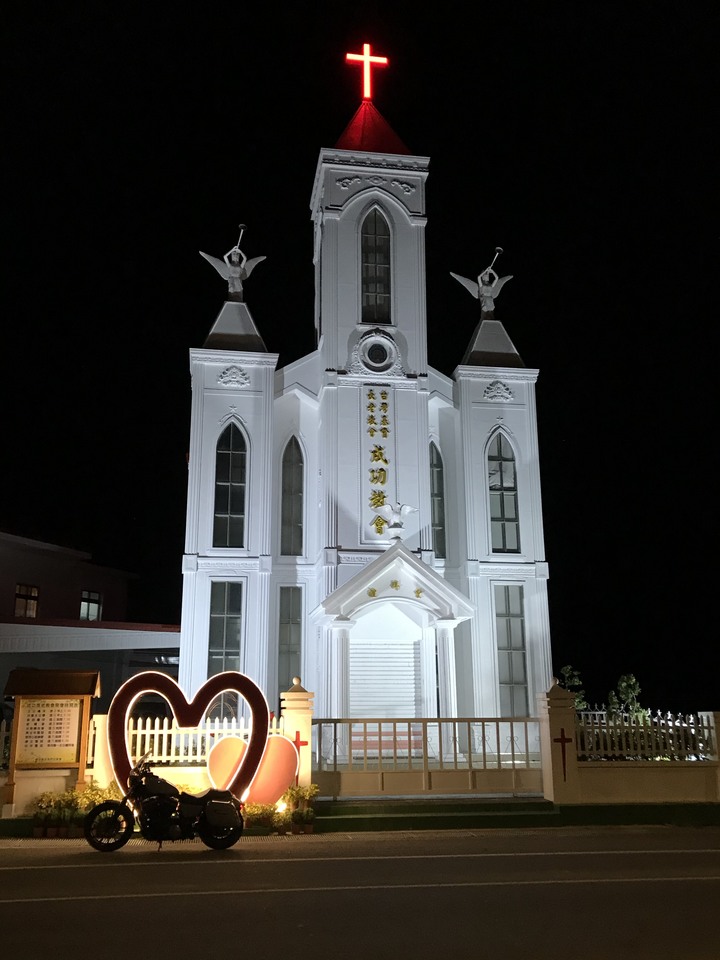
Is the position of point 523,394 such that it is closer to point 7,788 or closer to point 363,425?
point 363,425

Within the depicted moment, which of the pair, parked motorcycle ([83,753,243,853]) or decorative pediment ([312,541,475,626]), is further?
decorative pediment ([312,541,475,626])

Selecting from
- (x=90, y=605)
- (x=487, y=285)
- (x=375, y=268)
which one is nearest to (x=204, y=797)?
(x=375, y=268)

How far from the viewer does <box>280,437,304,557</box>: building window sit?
1966 centimetres

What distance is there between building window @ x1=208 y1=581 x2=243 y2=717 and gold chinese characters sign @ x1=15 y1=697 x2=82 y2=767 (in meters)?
5.79

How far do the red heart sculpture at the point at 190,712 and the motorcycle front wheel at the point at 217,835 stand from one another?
1.70 meters

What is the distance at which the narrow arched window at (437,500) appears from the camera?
20.1m

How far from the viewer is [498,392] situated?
20.7 meters

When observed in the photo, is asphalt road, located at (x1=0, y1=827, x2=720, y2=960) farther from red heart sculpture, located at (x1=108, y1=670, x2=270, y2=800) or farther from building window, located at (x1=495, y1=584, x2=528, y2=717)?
building window, located at (x1=495, y1=584, x2=528, y2=717)

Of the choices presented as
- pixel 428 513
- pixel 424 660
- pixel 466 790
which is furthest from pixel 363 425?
pixel 466 790

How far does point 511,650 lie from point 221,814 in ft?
33.2

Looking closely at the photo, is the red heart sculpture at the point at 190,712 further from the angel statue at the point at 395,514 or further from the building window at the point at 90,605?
the building window at the point at 90,605

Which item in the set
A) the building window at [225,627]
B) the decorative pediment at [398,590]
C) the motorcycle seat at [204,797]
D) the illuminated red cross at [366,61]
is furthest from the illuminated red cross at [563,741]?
the illuminated red cross at [366,61]

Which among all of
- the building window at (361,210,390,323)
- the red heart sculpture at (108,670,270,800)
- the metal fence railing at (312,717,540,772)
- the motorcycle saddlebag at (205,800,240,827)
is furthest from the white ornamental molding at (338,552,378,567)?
the motorcycle saddlebag at (205,800,240,827)

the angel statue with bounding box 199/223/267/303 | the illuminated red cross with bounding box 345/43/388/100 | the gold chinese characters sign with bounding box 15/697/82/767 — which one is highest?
the illuminated red cross with bounding box 345/43/388/100
